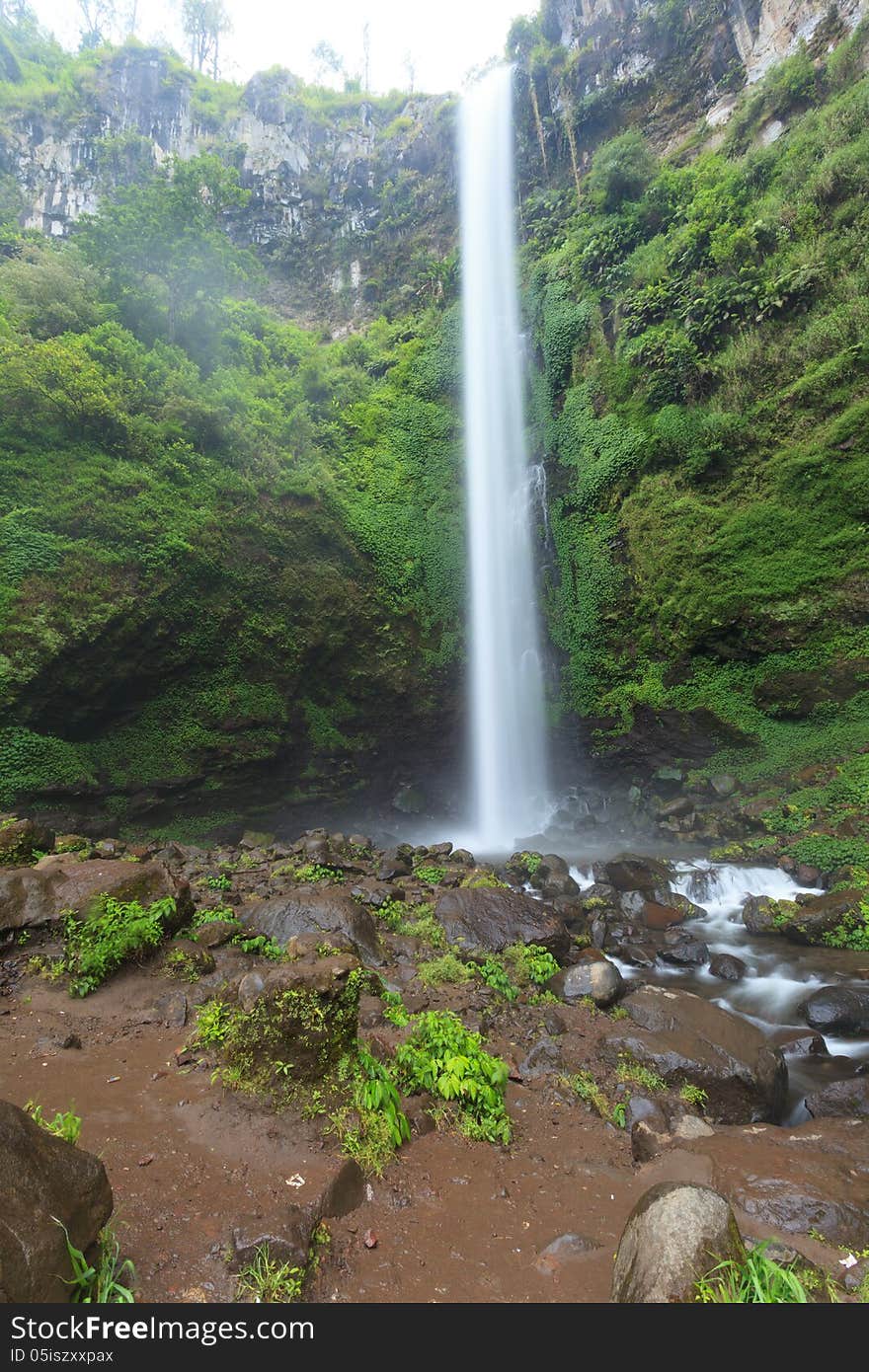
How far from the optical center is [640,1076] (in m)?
4.69

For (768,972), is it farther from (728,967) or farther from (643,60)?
(643,60)

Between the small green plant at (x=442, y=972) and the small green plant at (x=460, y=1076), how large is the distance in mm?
1621

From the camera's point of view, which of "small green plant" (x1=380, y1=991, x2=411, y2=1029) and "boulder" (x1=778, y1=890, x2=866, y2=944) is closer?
"small green plant" (x1=380, y1=991, x2=411, y2=1029)

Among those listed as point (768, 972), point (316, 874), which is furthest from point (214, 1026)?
point (768, 972)

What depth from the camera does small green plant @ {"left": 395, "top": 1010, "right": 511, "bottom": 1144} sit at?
151 inches

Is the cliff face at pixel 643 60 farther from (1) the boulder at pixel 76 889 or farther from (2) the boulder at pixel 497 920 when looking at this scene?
(1) the boulder at pixel 76 889

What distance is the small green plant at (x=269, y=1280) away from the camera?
2.30m

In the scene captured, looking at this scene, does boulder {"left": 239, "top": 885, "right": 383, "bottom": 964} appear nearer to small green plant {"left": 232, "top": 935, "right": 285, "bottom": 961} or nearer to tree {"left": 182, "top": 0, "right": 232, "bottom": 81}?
small green plant {"left": 232, "top": 935, "right": 285, "bottom": 961}

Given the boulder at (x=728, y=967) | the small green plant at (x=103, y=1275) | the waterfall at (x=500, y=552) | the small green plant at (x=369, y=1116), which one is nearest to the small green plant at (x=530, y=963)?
the boulder at (x=728, y=967)

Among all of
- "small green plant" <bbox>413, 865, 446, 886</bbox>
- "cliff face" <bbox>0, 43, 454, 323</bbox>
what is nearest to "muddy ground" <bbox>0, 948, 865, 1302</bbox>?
"small green plant" <bbox>413, 865, 446, 886</bbox>

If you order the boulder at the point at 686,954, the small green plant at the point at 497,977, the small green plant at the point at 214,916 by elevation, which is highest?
the small green plant at the point at 214,916

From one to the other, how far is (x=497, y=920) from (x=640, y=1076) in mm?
2912

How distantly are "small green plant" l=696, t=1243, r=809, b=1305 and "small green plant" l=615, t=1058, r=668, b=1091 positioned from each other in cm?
246

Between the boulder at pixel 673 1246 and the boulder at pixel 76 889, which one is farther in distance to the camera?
the boulder at pixel 76 889
